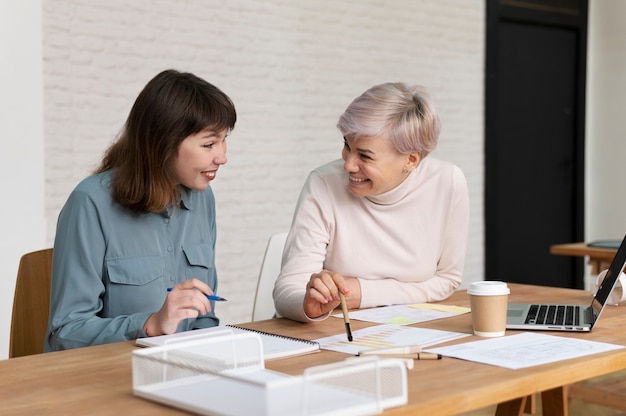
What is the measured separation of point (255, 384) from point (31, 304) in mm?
1414

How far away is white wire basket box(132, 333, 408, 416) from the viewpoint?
120 cm

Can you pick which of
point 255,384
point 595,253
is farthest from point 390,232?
point 595,253

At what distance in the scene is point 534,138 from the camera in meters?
6.82

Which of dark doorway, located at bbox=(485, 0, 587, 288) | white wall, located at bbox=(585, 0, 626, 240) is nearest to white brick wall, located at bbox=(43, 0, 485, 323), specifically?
dark doorway, located at bbox=(485, 0, 587, 288)

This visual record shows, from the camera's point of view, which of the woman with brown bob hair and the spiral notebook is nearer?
the spiral notebook

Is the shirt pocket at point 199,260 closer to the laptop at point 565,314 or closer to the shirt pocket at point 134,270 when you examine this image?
the shirt pocket at point 134,270

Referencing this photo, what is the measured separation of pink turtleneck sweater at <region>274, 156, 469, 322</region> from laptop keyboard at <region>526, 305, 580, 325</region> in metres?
0.34

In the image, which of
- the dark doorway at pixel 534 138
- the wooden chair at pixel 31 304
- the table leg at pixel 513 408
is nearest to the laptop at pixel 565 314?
the table leg at pixel 513 408

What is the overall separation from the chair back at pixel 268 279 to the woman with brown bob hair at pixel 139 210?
41cm

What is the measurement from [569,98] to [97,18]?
158 inches

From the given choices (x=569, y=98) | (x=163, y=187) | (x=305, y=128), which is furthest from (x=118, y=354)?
(x=569, y=98)

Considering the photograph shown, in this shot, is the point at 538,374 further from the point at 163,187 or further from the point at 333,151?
the point at 333,151

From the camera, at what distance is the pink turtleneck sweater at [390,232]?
8.03 feet

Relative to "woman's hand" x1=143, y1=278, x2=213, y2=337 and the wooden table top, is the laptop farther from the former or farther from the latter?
the wooden table top
